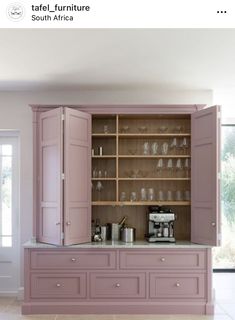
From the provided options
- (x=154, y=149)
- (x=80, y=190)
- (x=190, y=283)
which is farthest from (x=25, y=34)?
(x=190, y=283)

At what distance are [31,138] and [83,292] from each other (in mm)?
2046

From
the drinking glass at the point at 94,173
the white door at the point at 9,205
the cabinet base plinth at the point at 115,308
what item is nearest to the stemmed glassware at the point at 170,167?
the drinking glass at the point at 94,173

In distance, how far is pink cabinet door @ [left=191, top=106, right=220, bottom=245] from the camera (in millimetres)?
4461

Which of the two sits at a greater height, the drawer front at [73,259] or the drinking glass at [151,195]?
the drinking glass at [151,195]

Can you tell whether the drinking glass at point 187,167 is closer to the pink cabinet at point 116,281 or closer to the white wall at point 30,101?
the white wall at point 30,101

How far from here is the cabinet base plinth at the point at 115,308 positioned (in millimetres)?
4555

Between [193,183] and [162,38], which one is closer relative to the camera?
[162,38]

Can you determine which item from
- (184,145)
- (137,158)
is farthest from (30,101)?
(184,145)

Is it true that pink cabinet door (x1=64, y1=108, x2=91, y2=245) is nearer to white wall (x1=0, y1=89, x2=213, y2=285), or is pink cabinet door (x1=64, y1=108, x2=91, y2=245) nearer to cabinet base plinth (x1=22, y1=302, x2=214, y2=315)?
white wall (x1=0, y1=89, x2=213, y2=285)

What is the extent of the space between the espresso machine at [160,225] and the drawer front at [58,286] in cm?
98

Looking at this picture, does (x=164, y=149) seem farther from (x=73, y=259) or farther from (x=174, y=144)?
(x=73, y=259)

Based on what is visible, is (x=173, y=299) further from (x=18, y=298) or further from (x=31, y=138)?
(x=31, y=138)

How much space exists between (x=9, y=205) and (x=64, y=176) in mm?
1278

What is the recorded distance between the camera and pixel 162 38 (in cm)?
338
